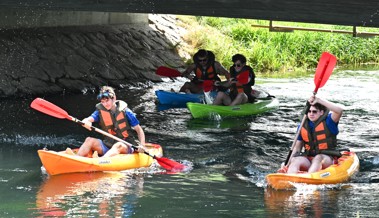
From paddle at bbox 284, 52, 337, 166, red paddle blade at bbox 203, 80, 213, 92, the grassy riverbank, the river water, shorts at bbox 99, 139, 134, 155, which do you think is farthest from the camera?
the grassy riverbank

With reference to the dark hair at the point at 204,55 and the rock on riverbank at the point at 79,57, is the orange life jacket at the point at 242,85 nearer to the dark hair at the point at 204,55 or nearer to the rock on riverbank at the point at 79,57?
the dark hair at the point at 204,55

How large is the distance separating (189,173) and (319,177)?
1.72 m

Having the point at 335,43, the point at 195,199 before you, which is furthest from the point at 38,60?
the point at 335,43

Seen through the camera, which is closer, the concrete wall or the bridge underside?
the bridge underside

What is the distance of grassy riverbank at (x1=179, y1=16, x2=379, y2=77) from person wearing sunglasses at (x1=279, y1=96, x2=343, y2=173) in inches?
455

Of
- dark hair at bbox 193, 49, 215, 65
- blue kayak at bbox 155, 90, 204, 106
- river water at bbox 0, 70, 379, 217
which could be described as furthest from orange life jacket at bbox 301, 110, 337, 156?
blue kayak at bbox 155, 90, 204, 106

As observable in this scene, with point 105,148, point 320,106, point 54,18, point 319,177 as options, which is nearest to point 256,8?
point 320,106

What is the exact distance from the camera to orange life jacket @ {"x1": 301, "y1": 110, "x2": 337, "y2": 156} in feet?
29.3

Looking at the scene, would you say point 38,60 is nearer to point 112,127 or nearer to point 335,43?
point 112,127

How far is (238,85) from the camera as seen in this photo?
14.1 m

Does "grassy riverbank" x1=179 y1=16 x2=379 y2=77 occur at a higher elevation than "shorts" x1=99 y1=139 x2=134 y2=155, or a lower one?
higher

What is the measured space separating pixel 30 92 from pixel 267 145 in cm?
537

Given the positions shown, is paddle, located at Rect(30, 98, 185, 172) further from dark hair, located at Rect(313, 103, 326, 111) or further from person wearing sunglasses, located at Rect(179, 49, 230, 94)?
person wearing sunglasses, located at Rect(179, 49, 230, 94)

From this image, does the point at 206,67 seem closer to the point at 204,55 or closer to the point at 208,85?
the point at 204,55
